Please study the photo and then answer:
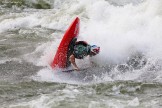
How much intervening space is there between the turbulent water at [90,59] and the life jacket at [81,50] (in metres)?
0.40

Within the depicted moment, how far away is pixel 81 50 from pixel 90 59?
1.89ft

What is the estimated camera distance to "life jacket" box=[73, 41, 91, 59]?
33.7 ft

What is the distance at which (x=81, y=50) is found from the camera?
1030 centimetres

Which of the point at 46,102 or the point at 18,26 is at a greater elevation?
the point at 18,26

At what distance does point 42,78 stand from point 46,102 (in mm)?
1892

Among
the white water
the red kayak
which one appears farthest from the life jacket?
the white water

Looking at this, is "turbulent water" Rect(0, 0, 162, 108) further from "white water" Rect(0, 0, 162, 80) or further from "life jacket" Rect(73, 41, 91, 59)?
"life jacket" Rect(73, 41, 91, 59)

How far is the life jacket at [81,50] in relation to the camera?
10.3 meters

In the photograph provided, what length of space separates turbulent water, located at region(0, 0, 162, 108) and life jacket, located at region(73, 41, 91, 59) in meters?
0.40

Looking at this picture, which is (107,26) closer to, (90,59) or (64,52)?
(90,59)

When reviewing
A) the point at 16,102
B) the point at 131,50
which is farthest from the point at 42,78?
the point at 131,50

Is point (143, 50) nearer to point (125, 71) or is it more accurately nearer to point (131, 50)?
point (131, 50)

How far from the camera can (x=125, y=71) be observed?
10195mm

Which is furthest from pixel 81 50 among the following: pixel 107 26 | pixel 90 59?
pixel 107 26
